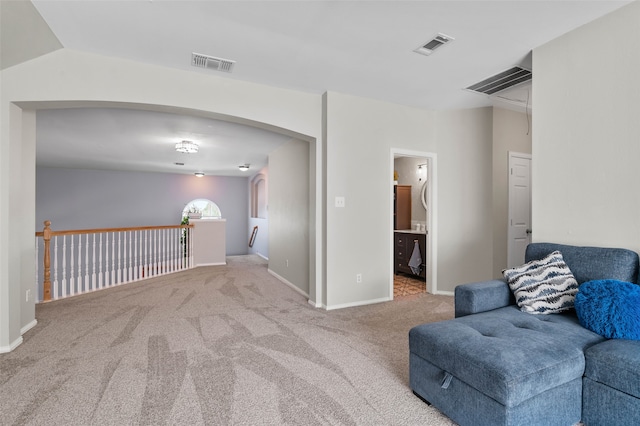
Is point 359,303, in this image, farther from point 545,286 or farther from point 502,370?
point 502,370

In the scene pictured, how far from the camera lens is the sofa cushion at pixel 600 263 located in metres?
2.12

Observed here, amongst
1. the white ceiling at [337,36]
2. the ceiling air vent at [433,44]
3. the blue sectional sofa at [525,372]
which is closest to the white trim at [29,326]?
the white ceiling at [337,36]

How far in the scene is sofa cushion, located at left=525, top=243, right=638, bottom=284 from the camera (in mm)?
2117

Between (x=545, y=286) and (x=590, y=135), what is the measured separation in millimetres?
1293

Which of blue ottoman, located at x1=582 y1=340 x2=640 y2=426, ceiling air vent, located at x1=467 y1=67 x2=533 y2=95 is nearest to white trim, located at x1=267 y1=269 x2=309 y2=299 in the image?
blue ottoman, located at x1=582 y1=340 x2=640 y2=426

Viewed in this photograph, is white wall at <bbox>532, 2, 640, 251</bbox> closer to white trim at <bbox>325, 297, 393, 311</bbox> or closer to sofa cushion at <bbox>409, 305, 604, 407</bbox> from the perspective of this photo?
sofa cushion at <bbox>409, 305, 604, 407</bbox>

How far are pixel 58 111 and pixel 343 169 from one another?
3.85 metres

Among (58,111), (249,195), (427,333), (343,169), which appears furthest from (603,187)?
(249,195)

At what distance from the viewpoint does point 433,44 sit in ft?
9.14

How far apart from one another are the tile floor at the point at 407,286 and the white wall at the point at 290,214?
1417 mm

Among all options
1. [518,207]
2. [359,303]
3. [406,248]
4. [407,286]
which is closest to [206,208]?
[406,248]

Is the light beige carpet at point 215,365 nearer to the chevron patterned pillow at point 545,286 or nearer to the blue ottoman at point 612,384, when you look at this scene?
the blue ottoman at point 612,384

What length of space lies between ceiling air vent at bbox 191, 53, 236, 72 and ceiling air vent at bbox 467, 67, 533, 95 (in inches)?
110

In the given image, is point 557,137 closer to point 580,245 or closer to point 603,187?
point 603,187
